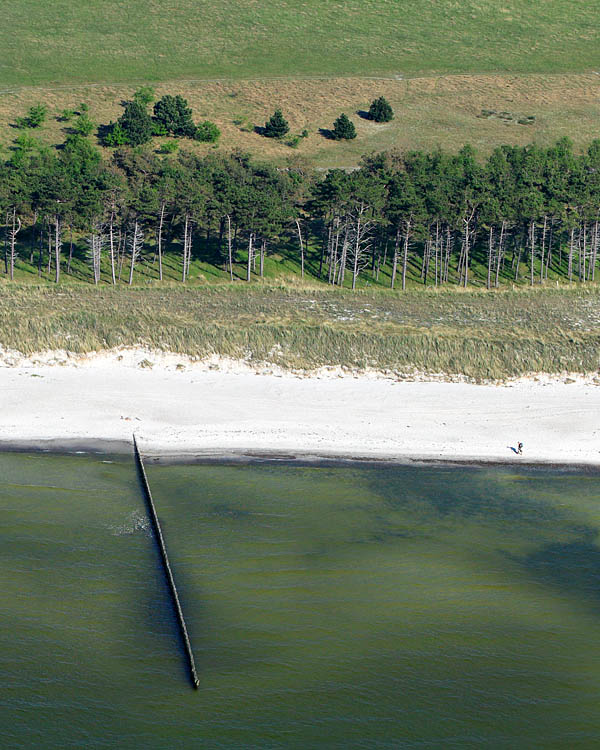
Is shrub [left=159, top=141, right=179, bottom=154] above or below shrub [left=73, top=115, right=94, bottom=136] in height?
below

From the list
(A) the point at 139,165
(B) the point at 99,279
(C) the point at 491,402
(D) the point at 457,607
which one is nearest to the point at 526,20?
(A) the point at 139,165

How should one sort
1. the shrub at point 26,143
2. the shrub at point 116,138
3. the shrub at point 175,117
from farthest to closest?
1. the shrub at point 175,117
2. the shrub at point 116,138
3. the shrub at point 26,143

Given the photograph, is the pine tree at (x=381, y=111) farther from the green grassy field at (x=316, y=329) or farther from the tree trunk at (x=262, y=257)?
the green grassy field at (x=316, y=329)

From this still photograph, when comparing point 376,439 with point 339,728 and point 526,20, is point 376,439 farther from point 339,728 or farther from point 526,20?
point 526,20

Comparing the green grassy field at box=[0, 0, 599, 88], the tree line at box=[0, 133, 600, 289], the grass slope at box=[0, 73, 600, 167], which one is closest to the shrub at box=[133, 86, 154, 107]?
the grass slope at box=[0, 73, 600, 167]

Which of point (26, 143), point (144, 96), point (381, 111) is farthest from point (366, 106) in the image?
point (26, 143)

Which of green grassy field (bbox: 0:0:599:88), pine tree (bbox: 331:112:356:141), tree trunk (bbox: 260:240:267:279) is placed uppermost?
green grassy field (bbox: 0:0:599:88)

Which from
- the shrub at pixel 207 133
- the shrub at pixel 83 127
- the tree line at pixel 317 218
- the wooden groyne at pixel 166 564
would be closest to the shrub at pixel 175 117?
the shrub at pixel 207 133

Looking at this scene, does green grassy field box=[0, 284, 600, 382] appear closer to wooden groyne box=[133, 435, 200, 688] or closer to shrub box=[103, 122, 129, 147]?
wooden groyne box=[133, 435, 200, 688]
